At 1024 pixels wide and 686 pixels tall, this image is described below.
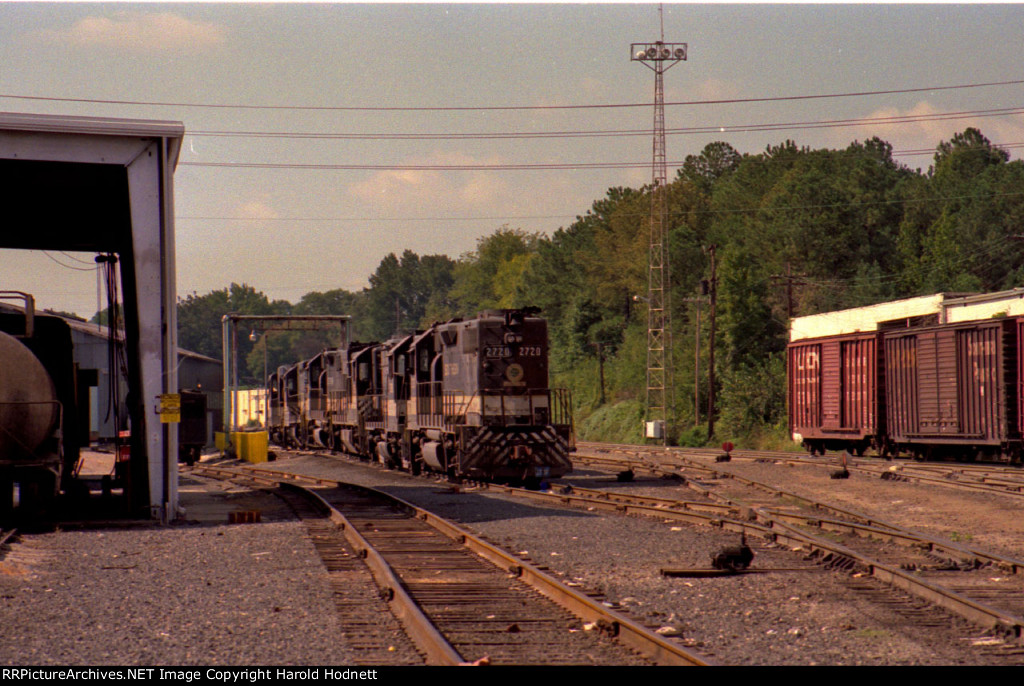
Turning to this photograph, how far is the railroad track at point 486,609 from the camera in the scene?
7.04 m

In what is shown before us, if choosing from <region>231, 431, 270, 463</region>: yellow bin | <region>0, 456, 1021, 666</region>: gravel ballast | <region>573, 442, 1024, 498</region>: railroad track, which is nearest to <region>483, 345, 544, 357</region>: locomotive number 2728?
<region>0, 456, 1021, 666</region>: gravel ballast

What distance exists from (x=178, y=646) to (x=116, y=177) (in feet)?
38.9

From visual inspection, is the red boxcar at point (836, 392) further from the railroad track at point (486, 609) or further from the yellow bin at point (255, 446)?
the railroad track at point (486, 609)

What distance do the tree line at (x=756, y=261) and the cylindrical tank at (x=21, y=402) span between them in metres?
33.6

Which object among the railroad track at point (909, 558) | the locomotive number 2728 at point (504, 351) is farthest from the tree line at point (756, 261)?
the railroad track at point (909, 558)

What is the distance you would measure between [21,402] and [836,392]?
23989 mm

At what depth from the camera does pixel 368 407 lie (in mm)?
33156

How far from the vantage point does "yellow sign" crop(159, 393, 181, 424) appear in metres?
16.0

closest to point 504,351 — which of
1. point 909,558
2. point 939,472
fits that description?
point 939,472

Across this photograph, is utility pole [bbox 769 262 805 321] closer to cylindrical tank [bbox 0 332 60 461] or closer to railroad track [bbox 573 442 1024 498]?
railroad track [bbox 573 442 1024 498]

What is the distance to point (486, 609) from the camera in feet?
28.5

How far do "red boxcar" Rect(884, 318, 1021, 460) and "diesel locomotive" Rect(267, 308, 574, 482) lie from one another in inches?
383

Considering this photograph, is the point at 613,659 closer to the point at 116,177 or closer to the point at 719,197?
the point at 116,177

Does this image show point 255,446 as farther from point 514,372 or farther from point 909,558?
point 909,558
